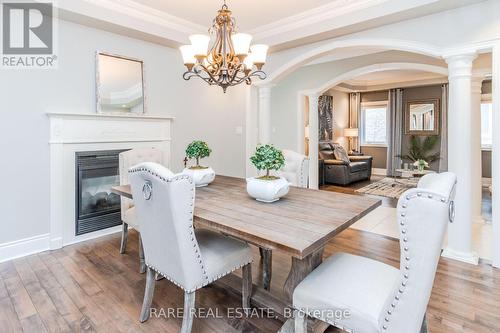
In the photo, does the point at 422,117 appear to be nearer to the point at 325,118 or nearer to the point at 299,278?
the point at 325,118

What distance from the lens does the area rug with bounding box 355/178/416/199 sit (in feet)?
18.6

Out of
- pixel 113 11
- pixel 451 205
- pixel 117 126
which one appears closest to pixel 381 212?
pixel 451 205

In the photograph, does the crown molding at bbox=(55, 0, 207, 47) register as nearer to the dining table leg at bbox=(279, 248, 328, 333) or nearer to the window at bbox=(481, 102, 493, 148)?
the dining table leg at bbox=(279, 248, 328, 333)

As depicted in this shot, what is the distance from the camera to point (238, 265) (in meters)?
1.79

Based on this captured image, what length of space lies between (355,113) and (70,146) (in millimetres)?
A: 7825

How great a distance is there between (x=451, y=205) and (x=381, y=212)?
3548mm

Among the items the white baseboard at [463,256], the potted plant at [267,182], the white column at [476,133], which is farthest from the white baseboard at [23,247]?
the white column at [476,133]

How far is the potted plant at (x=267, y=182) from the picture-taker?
1881 millimetres

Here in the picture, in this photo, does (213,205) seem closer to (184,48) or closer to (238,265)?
(238,265)

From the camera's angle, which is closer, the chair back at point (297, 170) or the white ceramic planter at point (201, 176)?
the white ceramic planter at point (201, 176)

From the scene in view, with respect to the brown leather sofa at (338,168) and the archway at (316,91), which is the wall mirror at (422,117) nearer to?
the brown leather sofa at (338,168)

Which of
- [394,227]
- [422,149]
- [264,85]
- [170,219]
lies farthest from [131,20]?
[422,149]

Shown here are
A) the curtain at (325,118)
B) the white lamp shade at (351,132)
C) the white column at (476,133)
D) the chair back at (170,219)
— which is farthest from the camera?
the white lamp shade at (351,132)

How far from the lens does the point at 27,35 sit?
2.85m
